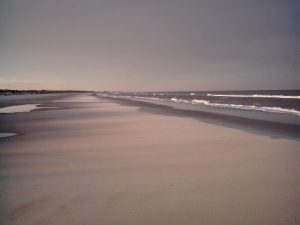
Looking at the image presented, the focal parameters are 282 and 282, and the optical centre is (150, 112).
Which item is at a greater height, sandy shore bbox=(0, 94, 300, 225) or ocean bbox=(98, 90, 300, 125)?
sandy shore bbox=(0, 94, 300, 225)

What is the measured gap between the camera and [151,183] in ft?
15.5

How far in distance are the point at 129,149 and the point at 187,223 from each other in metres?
4.38

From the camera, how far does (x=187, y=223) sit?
3324mm

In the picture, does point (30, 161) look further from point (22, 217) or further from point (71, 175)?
point (22, 217)

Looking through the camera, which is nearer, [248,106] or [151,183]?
[151,183]

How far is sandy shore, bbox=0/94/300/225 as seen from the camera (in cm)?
351

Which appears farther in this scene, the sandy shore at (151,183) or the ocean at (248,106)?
the ocean at (248,106)

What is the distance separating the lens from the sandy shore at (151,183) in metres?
3.51

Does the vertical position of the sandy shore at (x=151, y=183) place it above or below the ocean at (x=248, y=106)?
above

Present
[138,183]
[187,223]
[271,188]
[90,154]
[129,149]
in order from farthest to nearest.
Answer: [129,149] → [90,154] → [138,183] → [271,188] → [187,223]

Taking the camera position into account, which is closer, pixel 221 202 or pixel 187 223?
pixel 187 223

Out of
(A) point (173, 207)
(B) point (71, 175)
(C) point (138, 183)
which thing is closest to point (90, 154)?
(B) point (71, 175)

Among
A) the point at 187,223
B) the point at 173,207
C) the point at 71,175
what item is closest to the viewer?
the point at 187,223

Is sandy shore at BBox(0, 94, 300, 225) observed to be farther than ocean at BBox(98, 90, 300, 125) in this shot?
No
